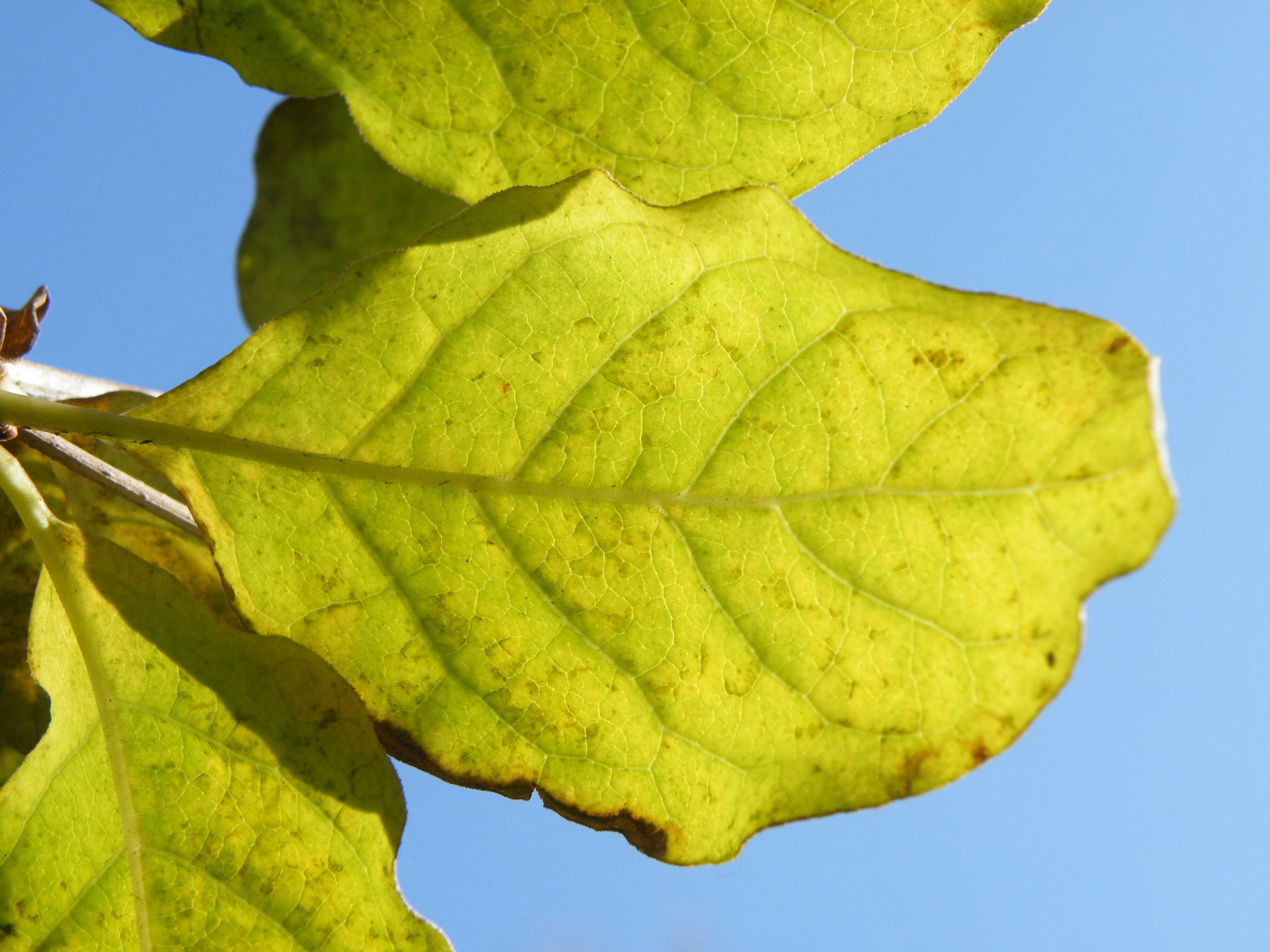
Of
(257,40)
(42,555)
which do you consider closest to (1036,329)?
(257,40)

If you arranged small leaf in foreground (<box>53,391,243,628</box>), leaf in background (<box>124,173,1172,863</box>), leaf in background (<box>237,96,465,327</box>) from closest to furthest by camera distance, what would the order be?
1. leaf in background (<box>124,173,1172,863</box>)
2. small leaf in foreground (<box>53,391,243,628</box>)
3. leaf in background (<box>237,96,465,327</box>)

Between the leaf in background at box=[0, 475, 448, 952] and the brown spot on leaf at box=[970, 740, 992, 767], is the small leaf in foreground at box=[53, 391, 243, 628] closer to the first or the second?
the leaf in background at box=[0, 475, 448, 952]

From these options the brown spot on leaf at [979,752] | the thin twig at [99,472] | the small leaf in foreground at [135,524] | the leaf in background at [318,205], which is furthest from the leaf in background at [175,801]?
the leaf in background at [318,205]

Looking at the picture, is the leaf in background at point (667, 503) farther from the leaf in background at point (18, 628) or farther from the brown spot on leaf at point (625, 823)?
the leaf in background at point (18, 628)

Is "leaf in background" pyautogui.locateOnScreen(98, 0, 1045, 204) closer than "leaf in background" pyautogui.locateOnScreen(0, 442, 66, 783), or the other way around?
"leaf in background" pyautogui.locateOnScreen(98, 0, 1045, 204)

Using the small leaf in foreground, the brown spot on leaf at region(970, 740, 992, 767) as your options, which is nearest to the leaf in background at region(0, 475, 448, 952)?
the small leaf in foreground

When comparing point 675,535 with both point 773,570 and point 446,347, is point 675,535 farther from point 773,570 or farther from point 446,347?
point 446,347

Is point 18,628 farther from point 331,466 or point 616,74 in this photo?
point 616,74
